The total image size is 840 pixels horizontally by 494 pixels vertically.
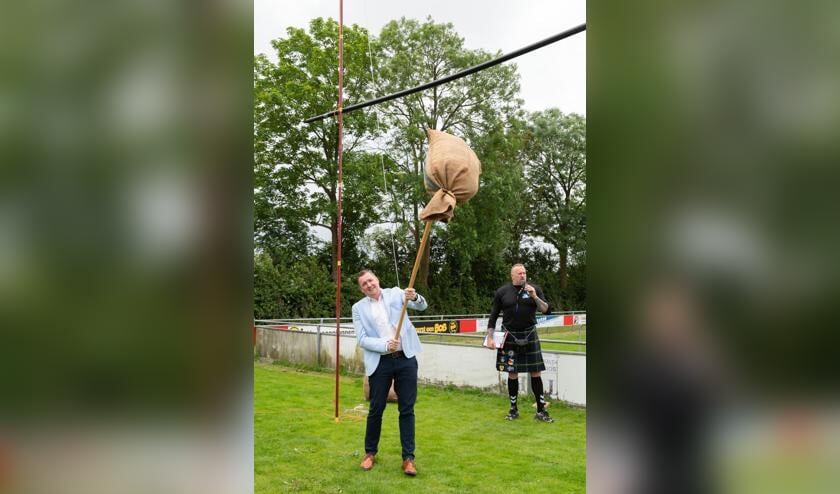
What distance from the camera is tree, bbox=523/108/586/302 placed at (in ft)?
91.9

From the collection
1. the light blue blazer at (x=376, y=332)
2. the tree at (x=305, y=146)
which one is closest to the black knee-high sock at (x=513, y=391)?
the light blue blazer at (x=376, y=332)

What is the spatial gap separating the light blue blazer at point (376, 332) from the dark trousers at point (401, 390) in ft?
0.20

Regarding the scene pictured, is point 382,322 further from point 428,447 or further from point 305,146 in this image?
point 305,146

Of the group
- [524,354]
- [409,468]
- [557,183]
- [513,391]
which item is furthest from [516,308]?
[557,183]

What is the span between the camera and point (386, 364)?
15.7 ft

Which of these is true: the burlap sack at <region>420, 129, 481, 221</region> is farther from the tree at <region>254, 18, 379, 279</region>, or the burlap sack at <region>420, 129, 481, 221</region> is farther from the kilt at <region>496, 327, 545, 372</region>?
the tree at <region>254, 18, 379, 279</region>

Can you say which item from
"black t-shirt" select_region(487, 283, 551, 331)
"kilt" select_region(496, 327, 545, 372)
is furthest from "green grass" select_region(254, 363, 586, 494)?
"black t-shirt" select_region(487, 283, 551, 331)
